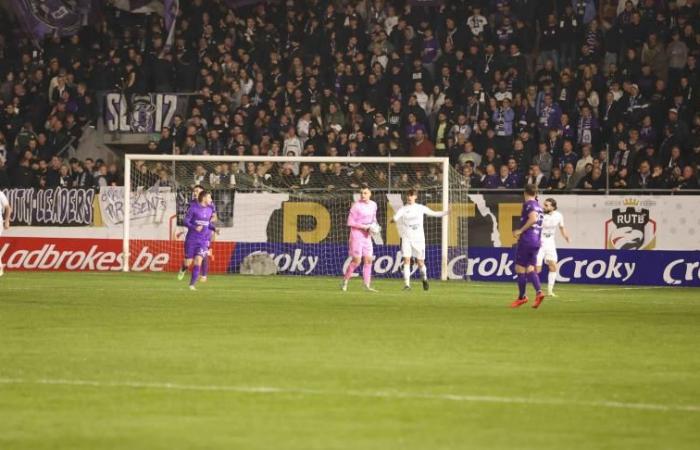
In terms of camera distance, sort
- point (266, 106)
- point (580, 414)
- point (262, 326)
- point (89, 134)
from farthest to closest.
Answer: point (89, 134) < point (266, 106) < point (262, 326) < point (580, 414)

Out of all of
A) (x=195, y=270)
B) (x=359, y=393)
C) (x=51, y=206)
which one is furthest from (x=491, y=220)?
(x=359, y=393)

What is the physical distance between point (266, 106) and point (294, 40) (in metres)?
2.69

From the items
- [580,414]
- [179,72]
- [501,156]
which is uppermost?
[179,72]

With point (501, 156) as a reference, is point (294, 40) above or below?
above

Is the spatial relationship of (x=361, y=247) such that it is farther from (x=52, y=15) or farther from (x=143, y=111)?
(x=52, y=15)

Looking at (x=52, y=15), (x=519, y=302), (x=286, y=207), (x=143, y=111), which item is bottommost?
(x=519, y=302)

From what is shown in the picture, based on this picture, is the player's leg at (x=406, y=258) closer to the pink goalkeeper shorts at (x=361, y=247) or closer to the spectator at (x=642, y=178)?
the pink goalkeeper shorts at (x=361, y=247)

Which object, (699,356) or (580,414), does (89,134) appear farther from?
(580,414)

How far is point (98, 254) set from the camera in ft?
118

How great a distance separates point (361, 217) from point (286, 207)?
6.28 m

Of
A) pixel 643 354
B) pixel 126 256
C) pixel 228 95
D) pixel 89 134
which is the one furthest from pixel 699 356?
pixel 89 134

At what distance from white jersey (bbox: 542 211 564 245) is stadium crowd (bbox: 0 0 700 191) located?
336 centimetres

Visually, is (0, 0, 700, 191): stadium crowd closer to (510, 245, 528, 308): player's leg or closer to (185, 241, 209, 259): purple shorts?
(185, 241, 209, 259): purple shorts

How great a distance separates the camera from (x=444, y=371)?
13.2m
